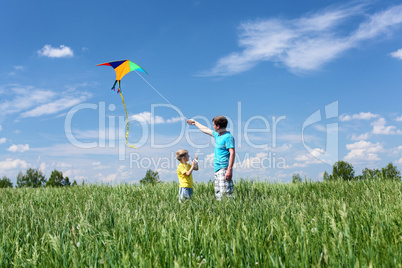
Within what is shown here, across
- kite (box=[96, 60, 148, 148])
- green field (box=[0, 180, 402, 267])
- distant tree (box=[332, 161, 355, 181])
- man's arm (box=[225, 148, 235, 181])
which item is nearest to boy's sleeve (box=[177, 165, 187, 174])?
Answer: man's arm (box=[225, 148, 235, 181])

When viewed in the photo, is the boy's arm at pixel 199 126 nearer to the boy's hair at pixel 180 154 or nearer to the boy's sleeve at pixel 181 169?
the boy's hair at pixel 180 154

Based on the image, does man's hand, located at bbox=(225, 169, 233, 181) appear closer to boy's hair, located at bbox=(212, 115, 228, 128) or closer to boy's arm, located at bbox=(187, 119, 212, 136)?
boy's hair, located at bbox=(212, 115, 228, 128)

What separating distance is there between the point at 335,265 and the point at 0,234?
159 inches

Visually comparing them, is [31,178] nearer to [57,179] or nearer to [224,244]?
[57,179]

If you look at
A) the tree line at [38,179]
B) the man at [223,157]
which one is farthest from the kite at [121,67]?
the tree line at [38,179]

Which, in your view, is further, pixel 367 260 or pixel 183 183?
pixel 183 183

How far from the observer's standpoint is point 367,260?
7.58 feet

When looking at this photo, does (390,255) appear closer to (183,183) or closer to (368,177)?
(183,183)

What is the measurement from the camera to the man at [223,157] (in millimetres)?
5891

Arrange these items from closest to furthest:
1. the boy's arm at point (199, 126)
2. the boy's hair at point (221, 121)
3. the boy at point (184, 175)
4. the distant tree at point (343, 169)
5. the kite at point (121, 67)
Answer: the boy's hair at point (221, 121)
the boy at point (184, 175)
the boy's arm at point (199, 126)
the kite at point (121, 67)
the distant tree at point (343, 169)

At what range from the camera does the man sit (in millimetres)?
5891

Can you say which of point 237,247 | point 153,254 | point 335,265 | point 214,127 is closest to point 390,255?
point 335,265

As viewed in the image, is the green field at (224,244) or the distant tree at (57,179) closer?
the green field at (224,244)

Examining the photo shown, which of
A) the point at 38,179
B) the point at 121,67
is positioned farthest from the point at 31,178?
the point at 121,67
